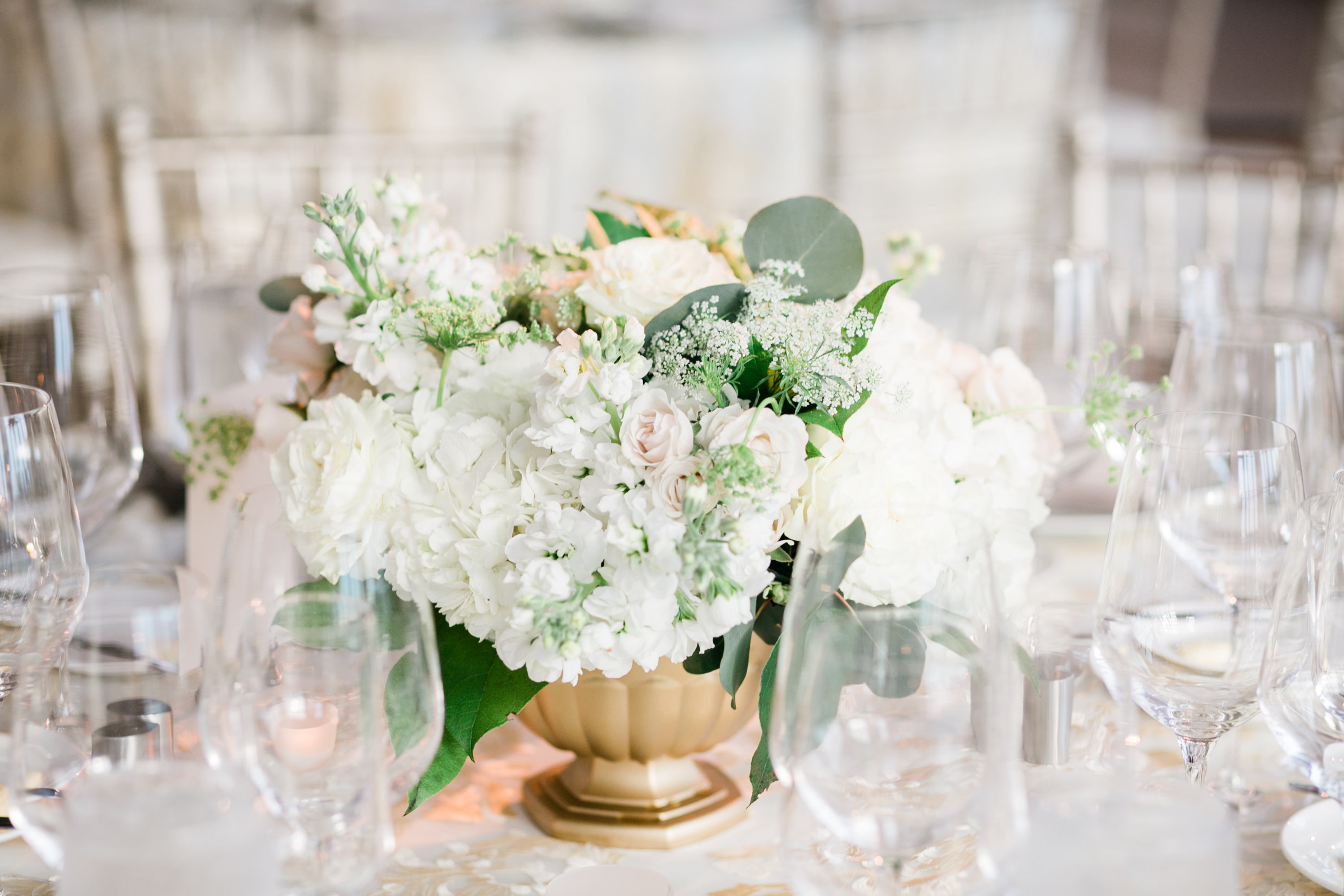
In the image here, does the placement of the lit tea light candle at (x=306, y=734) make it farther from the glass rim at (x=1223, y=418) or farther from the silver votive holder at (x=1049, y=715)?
the glass rim at (x=1223, y=418)

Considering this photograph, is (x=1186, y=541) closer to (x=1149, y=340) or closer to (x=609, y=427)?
(x=609, y=427)

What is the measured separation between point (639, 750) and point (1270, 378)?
1.98ft

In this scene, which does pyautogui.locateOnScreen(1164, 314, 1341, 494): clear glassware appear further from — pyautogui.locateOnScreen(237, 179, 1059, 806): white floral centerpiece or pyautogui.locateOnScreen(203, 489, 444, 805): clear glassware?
pyautogui.locateOnScreen(203, 489, 444, 805): clear glassware

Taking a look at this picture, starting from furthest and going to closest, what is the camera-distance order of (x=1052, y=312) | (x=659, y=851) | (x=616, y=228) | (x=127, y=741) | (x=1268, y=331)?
(x=1052, y=312)
(x=1268, y=331)
(x=616, y=228)
(x=659, y=851)
(x=127, y=741)

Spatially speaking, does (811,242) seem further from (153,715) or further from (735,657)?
(153,715)

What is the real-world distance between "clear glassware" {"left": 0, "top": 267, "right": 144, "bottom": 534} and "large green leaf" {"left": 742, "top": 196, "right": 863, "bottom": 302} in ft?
1.99

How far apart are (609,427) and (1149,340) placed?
2.79 feet

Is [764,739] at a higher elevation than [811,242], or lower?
lower

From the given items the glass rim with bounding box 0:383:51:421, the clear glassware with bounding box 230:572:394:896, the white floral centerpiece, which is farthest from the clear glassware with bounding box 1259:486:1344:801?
the glass rim with bounding box 0:383:51:421

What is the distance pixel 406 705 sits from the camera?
2.04 ft

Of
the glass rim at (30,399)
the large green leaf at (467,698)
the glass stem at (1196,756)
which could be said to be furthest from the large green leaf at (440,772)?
the glass stem at (1196,756)

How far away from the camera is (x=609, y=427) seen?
71cm

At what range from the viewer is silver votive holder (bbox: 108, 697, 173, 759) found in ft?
2.32

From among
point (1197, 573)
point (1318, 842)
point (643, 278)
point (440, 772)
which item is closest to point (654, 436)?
point (643, 278)
